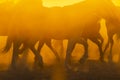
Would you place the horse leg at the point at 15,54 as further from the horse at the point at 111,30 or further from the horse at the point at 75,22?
the horse at the point at 111,30

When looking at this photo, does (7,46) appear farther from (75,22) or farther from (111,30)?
(111,30)

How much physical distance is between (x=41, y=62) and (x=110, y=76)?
0.57m

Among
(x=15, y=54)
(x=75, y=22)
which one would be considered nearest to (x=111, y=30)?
(x=75, y=22)

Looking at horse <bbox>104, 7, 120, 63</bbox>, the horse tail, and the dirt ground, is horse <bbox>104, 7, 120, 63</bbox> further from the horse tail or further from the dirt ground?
the horse tail

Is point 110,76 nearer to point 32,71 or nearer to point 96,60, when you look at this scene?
point 96,60

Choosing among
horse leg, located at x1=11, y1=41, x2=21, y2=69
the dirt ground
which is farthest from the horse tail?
the dirt ground

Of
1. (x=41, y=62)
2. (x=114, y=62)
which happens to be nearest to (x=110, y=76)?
(x=114, y=62)

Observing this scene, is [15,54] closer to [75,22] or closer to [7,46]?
[7,46]

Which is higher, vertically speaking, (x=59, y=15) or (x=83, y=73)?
(x=59, y=15)

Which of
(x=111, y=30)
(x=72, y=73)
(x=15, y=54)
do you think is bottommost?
(x=72, y=73)

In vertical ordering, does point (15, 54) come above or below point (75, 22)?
below

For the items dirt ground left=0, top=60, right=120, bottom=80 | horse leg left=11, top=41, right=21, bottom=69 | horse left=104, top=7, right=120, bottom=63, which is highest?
horse left=104, top=7, right=120, bottom=63

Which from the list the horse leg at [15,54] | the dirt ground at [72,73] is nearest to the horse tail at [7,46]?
the horse leg at [15,54]

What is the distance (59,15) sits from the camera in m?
6.98
